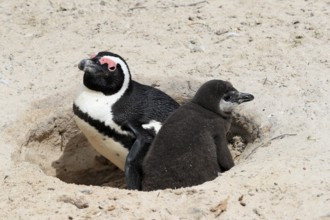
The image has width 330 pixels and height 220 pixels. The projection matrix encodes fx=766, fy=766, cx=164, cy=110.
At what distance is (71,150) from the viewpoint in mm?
5891

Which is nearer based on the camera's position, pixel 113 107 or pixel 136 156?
pixel 136 156

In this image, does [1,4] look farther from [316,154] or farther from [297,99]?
[316,154]

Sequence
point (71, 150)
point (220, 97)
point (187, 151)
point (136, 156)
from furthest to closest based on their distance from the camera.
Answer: point (71, 150), point (220, 97), point (136, 156), point (187, 151)

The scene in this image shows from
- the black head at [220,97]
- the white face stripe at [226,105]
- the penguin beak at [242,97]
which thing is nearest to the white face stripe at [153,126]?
the black head at [220,97]

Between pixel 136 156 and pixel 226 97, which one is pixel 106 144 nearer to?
pixel 136 156

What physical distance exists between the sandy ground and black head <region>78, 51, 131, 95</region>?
0.56 meters

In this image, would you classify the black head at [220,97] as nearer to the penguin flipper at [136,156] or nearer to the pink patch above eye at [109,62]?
the penguin flipper at [136,156]

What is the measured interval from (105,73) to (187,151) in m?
0.90

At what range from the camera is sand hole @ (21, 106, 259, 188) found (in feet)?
17.9

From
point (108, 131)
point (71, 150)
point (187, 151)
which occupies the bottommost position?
point (71, 150)

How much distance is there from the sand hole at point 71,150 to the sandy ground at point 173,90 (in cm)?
1

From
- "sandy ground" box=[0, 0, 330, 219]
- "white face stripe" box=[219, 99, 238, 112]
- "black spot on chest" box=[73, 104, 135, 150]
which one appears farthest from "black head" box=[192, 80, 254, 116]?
"black spot on chest" box=[73, 104, 135, 150]

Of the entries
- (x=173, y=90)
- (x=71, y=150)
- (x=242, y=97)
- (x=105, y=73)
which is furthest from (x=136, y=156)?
(x=71, y=150)

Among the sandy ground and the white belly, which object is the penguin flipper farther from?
the sandy ground
